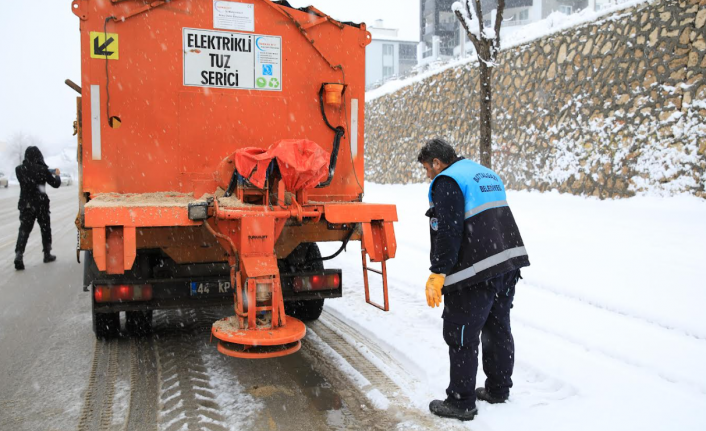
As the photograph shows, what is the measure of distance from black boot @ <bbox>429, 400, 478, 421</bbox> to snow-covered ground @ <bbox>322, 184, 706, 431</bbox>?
0.06 meters

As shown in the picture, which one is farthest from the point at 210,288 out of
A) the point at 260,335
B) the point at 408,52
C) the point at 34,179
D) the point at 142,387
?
the point at 408,52

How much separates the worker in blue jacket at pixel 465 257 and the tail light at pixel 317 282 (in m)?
1.53

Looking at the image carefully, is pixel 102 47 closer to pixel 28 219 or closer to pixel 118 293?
pixel 118 293

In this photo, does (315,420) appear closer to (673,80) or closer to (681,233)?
(681,233)

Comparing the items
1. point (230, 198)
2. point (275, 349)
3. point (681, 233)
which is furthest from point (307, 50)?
point (681, 233)

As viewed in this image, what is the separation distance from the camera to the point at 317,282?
4727 mm

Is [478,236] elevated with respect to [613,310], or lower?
elevated

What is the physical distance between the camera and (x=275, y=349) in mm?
3633

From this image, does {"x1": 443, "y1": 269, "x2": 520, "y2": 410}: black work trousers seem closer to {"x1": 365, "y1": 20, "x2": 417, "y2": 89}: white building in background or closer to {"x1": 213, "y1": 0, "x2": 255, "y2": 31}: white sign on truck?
{"x1": 213, "y1": 0, "x2": 255, "y2": 31}: white sign on truck

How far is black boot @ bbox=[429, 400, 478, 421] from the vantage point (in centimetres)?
335

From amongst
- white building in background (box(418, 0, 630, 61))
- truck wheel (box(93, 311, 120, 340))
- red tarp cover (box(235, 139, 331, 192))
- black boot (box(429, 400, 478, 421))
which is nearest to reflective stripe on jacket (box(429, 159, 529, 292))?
black boot (box(429, 400, 478, 421))

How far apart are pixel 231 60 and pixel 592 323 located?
162 inches

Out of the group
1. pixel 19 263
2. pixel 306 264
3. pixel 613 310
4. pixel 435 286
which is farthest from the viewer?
pixel 19 263

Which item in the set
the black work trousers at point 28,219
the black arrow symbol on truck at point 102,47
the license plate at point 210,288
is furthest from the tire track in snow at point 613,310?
the black work trousers at point 28,219
